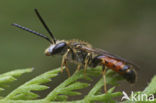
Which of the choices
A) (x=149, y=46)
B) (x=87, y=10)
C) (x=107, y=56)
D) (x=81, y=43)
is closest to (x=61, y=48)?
(x=81, y=43)

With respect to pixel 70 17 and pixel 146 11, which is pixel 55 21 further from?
pixel 146 11

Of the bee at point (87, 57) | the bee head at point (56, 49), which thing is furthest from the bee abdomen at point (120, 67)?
the bee head at point (56, 49)

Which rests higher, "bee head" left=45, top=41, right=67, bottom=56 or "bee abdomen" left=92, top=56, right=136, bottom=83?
"bee head" left=45, top=41, right=67, bottom=56

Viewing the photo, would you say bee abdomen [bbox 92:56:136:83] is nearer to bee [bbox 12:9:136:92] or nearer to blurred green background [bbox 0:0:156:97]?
bee [bbox 12:9:136:92]

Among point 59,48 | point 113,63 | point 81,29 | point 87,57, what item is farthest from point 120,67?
point 81,29

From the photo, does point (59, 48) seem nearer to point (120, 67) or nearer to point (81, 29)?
point (120, 67)

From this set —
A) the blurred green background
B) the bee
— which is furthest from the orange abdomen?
the blurred green background

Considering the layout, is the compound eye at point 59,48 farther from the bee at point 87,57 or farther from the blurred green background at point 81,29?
the blurred green background at point 81,29
